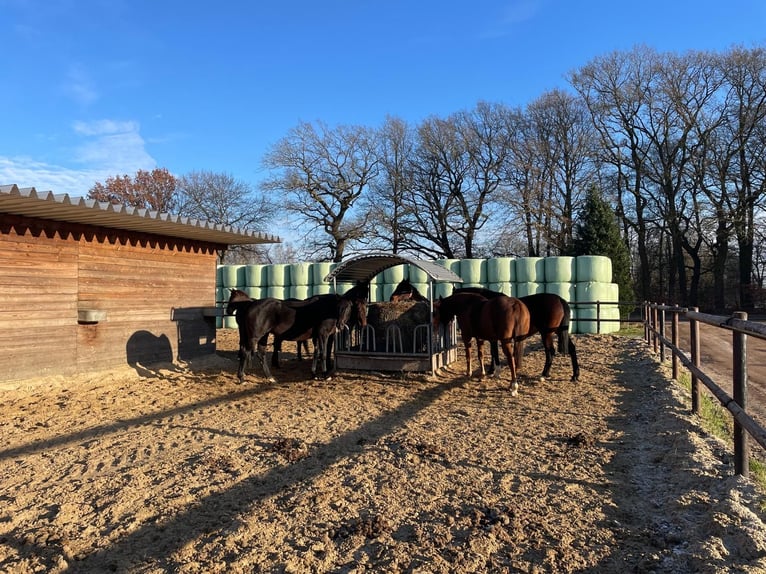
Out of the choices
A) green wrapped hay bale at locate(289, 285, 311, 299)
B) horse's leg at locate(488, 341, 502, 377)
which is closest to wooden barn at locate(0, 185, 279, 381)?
horse's leg at locate(488, 341, 502, 377)

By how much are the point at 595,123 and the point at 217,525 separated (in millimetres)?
34487

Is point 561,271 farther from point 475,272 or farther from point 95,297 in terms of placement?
point 95,297

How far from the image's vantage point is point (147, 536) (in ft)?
10.6

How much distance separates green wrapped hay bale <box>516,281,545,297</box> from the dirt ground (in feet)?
34.9

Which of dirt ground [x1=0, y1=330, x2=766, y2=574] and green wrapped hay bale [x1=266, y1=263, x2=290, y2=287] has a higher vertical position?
green wrapped hay bale [x1=266, y1=263, x2=290, y2=287]

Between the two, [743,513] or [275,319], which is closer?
[743,513]

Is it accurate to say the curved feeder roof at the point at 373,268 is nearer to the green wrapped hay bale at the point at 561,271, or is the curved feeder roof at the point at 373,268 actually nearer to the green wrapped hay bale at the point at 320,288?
the green wrapped hay bale at the point at 561,271

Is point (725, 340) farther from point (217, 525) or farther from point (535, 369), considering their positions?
point (217, 525)

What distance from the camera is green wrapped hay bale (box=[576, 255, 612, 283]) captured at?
56.9 feet

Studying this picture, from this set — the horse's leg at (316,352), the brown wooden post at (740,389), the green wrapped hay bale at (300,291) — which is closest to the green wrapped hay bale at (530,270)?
the green wrapped hay bale at (300,291)

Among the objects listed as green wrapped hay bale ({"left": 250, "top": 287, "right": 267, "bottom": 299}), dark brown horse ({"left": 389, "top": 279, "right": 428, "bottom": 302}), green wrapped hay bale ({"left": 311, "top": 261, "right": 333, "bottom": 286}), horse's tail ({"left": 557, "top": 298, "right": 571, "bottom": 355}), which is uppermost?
green wrapped hay bale ({"left": 311, "top": 261, "right": 333, "bottom": 286})

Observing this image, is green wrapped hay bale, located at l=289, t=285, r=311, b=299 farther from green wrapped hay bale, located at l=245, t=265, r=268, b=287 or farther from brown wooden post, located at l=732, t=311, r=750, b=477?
brown wooden post, located at l=732, t=311, r=750, b=477

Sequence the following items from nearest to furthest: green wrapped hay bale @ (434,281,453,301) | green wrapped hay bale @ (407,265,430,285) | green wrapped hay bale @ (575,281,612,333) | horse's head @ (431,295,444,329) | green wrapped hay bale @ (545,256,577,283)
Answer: horse's head @ (431,295,444,329)
green wrapped hay bale @ (575,281,612,333)
green wrapped hay bale @ (545,256,577,283)
green wrapped hay bale @ (434,281,453,301)
green wrapped hay bale @ (407,265,430,285)

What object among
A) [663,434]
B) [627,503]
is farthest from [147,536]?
[663,434]
